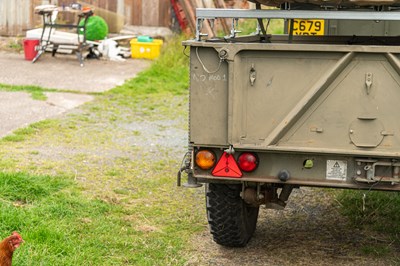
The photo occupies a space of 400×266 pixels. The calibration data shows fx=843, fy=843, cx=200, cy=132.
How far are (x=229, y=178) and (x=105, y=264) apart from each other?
1.10 meters

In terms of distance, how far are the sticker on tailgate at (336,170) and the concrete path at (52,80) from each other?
18.6 ft

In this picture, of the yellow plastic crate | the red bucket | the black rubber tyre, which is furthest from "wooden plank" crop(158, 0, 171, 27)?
the black rubber tyre

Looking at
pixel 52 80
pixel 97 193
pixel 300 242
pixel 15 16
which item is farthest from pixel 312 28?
pixel 15 16

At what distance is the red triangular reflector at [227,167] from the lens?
5.79m

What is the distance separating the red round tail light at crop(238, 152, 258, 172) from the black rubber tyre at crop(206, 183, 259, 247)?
1.36ft

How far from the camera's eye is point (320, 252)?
6.62m

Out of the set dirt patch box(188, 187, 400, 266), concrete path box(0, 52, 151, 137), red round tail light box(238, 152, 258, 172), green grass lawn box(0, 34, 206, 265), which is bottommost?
dirt patch box(188, 187, 400, 266)

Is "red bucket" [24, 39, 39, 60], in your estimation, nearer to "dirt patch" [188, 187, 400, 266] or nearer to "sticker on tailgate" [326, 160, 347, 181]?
"dirt patch" [188, 187, 400, 266]

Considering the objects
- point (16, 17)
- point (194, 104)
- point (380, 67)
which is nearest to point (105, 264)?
point (194, 104)

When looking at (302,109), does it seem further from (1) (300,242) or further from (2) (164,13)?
(2) (164,13)

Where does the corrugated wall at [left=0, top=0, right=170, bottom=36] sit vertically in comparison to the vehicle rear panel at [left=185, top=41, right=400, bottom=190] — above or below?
above

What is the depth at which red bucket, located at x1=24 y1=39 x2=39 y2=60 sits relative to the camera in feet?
54.2

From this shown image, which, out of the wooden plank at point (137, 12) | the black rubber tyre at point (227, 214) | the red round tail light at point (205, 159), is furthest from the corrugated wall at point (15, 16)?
the red round tail light at point (205, 159)

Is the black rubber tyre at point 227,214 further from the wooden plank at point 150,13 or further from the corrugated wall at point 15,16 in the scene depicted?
the corrugated wall at point 15,16
